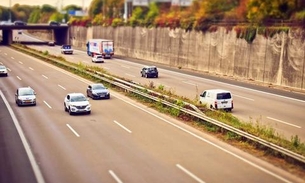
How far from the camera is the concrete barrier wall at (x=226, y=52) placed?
156 feet

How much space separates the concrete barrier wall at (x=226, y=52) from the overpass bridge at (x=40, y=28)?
141 ft

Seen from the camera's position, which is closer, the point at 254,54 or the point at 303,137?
the point at 303,137

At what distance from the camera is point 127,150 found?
21438 millimetres

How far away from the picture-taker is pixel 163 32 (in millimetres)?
80500

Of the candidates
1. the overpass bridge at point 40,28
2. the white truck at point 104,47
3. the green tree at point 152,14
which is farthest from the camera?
the overpass bridge at point 40,28

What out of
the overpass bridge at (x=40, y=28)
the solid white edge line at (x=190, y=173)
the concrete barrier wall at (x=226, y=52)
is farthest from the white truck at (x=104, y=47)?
the solid white edge line at (x=190, y=173)

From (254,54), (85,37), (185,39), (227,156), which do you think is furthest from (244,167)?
(85,37)

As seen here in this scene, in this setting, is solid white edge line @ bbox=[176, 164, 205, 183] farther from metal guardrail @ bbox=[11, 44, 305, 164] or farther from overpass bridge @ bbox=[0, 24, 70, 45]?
overpass bridge @ bbox=[0, 24, 70, 45]

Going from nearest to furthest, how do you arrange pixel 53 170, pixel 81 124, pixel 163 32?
pixel 53 170 < pixel 81 124 < pixel 163 32

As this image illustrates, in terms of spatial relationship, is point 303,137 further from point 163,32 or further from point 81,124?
point 163,32

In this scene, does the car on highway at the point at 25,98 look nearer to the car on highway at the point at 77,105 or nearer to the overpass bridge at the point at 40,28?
the car on highway at the point at 77,105

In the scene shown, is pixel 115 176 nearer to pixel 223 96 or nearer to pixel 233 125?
pixel 233 125

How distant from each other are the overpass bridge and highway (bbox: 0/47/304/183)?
323ft

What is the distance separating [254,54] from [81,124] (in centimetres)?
3112
